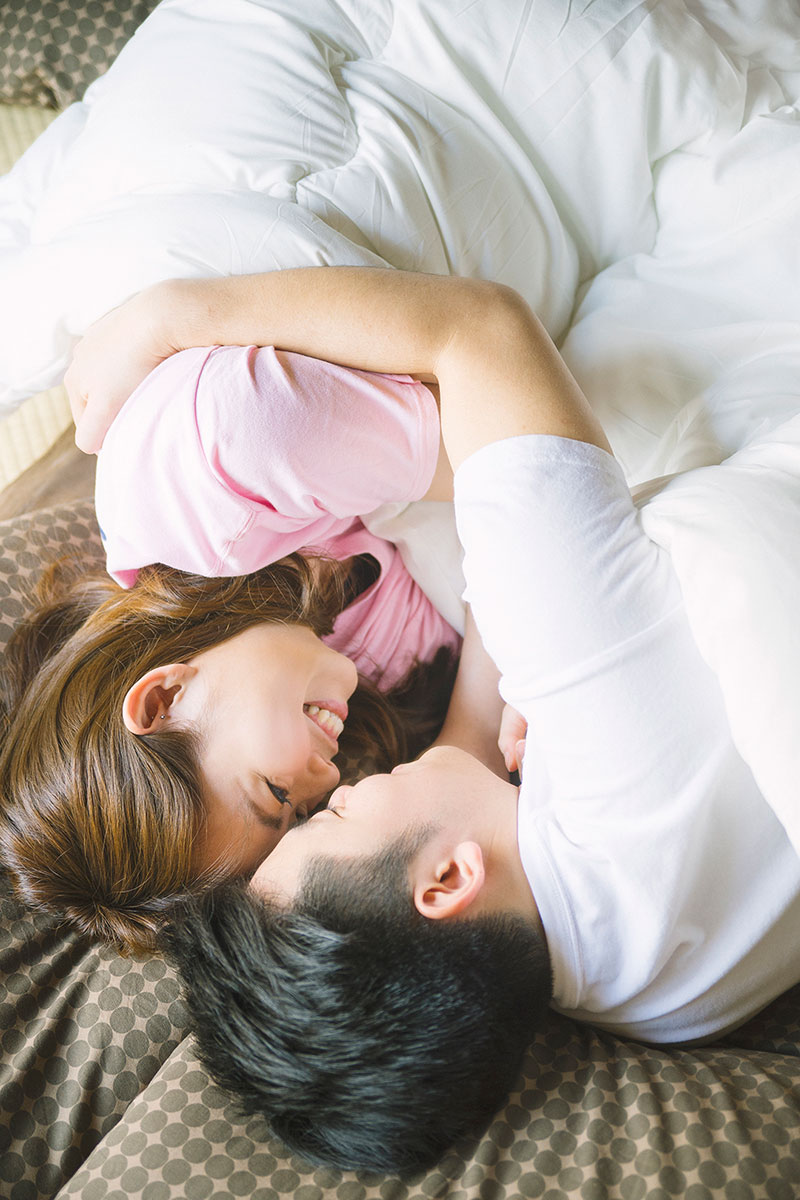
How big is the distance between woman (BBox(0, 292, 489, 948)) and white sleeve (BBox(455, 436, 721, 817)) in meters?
0.23

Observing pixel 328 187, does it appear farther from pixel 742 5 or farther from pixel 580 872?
pixel 580 872

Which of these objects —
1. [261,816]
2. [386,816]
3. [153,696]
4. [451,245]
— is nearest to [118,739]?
[153,696]

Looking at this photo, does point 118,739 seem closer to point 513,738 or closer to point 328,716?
point 328,716

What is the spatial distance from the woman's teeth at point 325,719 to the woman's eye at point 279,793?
0.33ft

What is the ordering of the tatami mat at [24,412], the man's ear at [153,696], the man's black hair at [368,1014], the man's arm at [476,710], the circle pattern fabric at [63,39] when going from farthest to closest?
the tatami mat at [24,412] < the circle pattern fabric at [63,39] < the man's arm at [476,710] < the man's ear at [153,696] < the man's black hair at [368,1014]

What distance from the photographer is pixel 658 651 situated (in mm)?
729

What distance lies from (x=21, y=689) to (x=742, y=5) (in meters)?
1.18

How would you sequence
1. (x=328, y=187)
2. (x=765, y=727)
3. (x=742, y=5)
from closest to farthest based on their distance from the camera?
(x=765, y=727)
(x=328, y=187)
(x=742, y=5)

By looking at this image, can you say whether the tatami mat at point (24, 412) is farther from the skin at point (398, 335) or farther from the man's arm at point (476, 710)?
the man's arm at point (476, 710)

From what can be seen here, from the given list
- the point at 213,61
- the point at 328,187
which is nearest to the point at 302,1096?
the point at 328,187

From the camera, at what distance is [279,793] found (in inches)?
39.0

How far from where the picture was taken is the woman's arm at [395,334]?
810mm

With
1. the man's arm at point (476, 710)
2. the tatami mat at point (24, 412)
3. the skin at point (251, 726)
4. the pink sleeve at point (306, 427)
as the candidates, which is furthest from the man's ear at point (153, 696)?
the tatami mat at point (24, 412)

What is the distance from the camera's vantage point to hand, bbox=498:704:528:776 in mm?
1057
